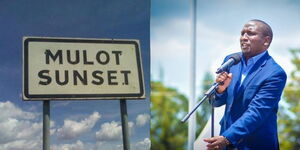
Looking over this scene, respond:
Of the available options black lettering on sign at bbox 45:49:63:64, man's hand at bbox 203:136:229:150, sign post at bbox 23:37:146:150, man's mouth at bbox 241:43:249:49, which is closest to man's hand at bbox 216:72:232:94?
man's mouth at bbox 241:43:249:49

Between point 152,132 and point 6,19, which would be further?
point 152,132

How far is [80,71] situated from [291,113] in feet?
6.94

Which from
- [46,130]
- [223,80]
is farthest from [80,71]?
[223,80]

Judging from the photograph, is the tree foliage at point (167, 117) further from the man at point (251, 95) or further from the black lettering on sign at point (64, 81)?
the black lettering on sign at point (64, 81)

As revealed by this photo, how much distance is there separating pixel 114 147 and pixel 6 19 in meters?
1.19

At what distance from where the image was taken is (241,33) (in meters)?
4.37

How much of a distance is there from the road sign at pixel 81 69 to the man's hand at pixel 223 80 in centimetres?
160

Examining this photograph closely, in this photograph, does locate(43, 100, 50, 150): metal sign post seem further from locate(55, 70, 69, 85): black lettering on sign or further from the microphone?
the microphone

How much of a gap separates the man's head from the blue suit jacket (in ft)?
0.25

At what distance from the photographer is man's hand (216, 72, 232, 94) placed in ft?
14.2

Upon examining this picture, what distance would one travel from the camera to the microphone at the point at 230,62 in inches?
171

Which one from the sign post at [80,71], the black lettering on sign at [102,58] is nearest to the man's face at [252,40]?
the sign post at [80,71]

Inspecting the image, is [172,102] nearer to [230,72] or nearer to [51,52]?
[230,72]

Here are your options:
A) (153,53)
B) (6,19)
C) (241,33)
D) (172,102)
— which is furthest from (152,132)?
(6,19)
